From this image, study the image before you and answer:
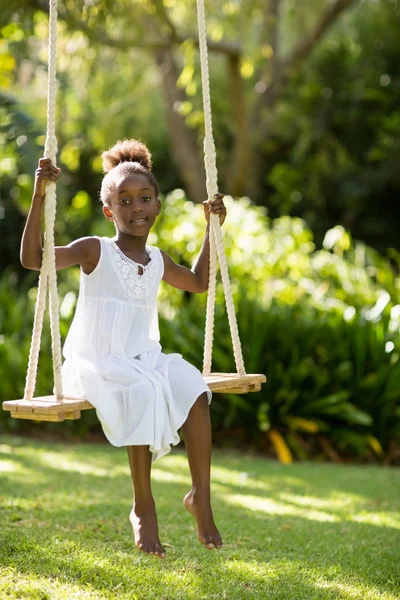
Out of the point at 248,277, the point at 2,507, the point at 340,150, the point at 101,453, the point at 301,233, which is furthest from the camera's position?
the point at 340,150

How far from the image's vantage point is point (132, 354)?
3047 millimetres

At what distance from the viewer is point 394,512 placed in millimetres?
4523

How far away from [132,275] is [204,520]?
2.87 feet

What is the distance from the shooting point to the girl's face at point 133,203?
3066 mm

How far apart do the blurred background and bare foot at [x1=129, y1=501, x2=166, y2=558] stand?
319 centimetres

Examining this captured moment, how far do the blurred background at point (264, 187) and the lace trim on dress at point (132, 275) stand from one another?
106 inches

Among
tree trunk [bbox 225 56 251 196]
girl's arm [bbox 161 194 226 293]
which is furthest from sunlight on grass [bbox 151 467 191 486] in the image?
tree trunk [bbox 225 56 251 196]

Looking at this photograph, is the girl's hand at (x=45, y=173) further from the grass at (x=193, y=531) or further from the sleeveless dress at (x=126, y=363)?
the grass at (x=193, y=531)

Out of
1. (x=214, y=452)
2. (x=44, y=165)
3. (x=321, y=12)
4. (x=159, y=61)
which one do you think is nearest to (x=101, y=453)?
(x=214, y=452)

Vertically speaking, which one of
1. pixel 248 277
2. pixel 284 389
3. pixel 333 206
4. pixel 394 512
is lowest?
pixel 394 512

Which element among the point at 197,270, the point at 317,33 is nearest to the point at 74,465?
the point at 197,270

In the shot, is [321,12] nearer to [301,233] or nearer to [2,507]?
[301,233]

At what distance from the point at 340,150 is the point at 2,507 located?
8636mm

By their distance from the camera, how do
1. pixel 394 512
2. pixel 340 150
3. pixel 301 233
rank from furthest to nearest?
1. pixel 340 150
2. pixel 301 233
3. pixel 394 512
